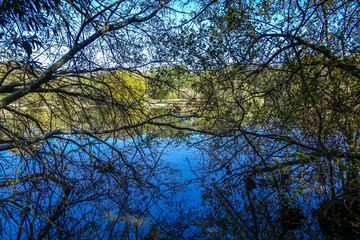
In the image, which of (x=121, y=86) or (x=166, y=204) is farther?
(x=166, y=204)

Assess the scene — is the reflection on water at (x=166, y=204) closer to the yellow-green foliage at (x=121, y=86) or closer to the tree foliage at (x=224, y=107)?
the tree foliage at (x=224, y=107)

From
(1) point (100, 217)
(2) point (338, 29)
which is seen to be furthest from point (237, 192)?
(2) point (338, 29)

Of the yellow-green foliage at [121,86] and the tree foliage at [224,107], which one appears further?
the yellow-green foliage at [121,86]

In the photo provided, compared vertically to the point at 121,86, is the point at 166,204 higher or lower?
lower

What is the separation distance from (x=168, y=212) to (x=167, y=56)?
285 centimetres

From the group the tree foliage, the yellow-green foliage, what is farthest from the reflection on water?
the yellow-green foliage

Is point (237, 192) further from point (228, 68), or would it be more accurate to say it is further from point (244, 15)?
point (244, 15)

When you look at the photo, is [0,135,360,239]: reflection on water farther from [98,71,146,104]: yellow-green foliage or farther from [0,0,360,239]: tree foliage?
[98,71,146,104]: yellow-green foliage

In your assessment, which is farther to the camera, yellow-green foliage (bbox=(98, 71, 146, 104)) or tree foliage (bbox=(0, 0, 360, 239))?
yellow-green foliage (bbox=(98, 71, 146, 104))

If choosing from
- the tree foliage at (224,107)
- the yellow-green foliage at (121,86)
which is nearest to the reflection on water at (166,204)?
the tree foliage at (224,107)

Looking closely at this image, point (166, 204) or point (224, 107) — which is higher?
point (224, 107)

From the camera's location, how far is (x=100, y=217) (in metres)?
4.34

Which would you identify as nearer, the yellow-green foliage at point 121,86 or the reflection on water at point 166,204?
the reflection on water at point 166,204

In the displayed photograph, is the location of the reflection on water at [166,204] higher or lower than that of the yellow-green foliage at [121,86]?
lower
